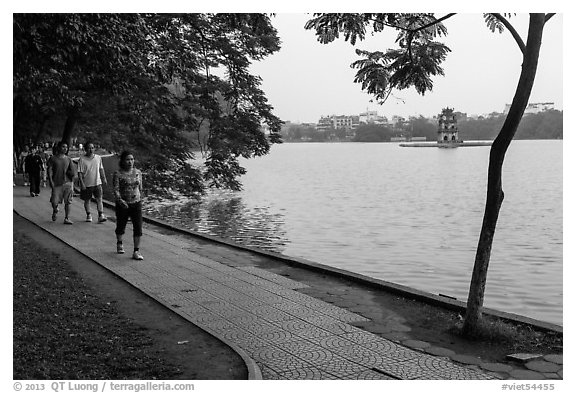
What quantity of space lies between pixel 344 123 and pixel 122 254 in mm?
4042

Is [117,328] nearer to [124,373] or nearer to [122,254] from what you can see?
[124,373]

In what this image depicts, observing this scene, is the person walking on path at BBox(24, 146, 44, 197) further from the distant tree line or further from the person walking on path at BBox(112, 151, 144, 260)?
the person walking on path at BBox(112, 151, 144, 260)

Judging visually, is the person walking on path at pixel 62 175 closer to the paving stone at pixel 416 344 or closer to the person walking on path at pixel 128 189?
the person walking on path at pixel 128 189

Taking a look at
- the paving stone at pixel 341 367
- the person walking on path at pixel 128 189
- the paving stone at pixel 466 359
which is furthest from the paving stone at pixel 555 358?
the person walking on path at pixel 128 189

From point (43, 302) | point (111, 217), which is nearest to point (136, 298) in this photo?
point (43, 302)

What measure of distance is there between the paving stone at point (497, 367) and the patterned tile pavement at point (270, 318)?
5.6 inches

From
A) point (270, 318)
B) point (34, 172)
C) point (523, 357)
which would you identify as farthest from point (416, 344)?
point (34, 172)

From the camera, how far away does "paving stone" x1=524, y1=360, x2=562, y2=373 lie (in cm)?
553

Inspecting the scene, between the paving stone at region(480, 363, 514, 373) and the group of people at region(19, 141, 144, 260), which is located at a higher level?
the group of people at region(19, 141, 144, 260)

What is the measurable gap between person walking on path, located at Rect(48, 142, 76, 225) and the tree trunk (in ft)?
30.8

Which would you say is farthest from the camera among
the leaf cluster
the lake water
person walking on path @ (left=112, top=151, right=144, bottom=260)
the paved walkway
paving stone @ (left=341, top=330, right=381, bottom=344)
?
the lake water

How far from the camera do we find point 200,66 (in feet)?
62.0

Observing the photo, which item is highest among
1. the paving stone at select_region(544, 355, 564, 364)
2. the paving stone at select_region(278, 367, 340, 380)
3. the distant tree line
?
the distant tree line

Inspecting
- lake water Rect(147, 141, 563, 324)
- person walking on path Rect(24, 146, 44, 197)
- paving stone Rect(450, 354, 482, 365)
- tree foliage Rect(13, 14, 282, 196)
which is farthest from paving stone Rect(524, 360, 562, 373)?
person walking on path Rect(24, 146, 44, 197)
